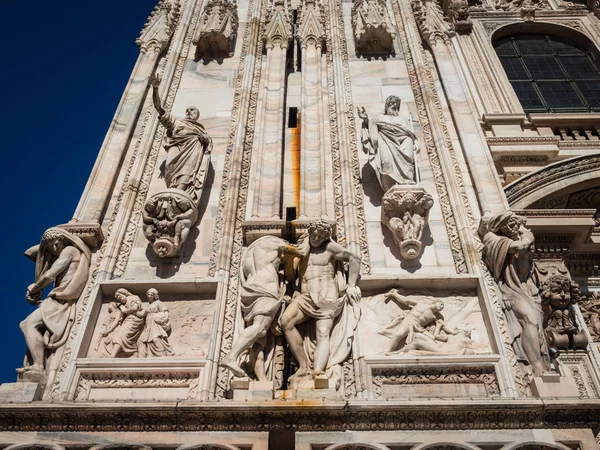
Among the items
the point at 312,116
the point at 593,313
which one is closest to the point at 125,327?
the point at 312,116

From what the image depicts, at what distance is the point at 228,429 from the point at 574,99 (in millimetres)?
13001

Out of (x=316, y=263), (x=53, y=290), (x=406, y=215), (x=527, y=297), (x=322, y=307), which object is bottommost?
(x=322, y=307)

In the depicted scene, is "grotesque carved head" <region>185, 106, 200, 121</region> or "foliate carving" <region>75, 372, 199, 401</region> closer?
"foliate carving" <region>75, 372, 199, 401</region>

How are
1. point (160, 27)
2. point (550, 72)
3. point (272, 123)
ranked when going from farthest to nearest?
point (550, 72) → point (160, 27) → point (272, 123)

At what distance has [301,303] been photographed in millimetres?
8328

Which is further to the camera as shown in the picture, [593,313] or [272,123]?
[272,123]

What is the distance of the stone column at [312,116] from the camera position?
34.3 feet

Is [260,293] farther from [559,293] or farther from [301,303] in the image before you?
[559,293]

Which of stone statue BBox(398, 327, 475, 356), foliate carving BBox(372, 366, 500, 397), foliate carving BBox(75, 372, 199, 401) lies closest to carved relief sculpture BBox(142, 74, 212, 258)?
foliate carving BBox(75, 372, 199, 401)

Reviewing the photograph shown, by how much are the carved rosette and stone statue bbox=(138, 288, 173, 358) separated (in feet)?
2.60

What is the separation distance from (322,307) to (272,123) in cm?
497

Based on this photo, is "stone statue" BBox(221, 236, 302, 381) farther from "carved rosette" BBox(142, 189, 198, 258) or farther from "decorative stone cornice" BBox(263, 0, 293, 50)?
"decorative stone cornice" BBox(263, 0, 293, 50)

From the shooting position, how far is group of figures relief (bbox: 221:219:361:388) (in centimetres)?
791

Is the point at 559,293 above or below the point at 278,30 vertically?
below
